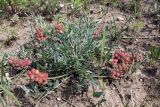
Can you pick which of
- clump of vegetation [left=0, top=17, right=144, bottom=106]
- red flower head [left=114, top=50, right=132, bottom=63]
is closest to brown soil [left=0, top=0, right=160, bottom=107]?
clump of vegetation [left=0, top=17, right=144, bottom=106]

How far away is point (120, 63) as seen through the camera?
316cm

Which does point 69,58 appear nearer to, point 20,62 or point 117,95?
point 20,62

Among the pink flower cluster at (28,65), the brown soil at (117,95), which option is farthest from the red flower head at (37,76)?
the brown soil at (117,95)

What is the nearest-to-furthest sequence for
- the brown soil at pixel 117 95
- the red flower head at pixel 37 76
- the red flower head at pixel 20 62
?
1. the red flower head at pixel 37 76
2. the brown soil at pixel 117 95
3. the red flower head at pixel 20 62

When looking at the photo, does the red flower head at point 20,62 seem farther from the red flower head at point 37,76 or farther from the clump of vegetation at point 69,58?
the red flower head at point 37,76

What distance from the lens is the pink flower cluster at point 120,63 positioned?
3084 millimetres

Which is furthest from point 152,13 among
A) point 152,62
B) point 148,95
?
point 148,95

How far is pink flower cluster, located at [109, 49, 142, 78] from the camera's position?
3.08m

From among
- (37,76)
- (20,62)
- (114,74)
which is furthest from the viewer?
(20,62)

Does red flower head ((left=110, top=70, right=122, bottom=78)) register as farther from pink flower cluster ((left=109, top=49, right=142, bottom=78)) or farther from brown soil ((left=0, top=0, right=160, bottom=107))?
brown soil ((left=0, top=0, right=160, bottom=107))

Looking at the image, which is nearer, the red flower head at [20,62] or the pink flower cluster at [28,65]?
the pink flower cluster at [28,65]

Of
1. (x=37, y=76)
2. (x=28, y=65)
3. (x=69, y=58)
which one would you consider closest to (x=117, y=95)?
(x=69, y=58)

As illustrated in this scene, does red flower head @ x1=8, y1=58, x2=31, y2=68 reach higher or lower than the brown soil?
higher

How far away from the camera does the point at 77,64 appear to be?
10.3 feet
